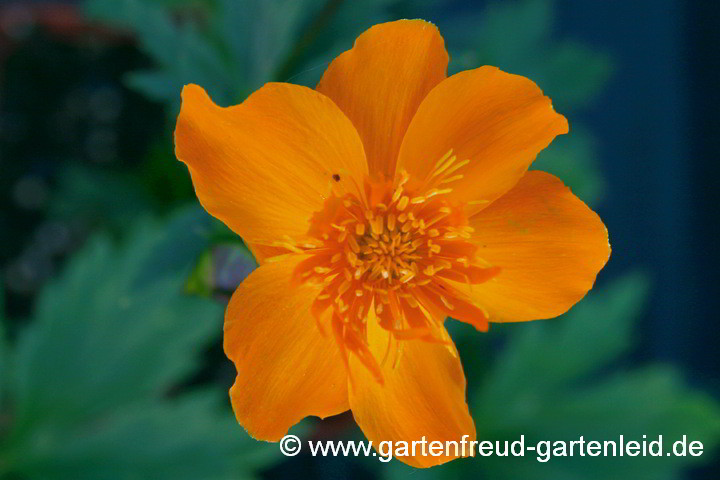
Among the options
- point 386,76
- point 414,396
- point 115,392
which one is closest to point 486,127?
point 386,76

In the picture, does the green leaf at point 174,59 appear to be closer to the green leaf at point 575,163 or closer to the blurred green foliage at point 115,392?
the blurred green foliage at point 115,392

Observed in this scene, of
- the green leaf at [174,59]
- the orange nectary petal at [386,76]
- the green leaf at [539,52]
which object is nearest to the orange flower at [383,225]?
the orange nectary petal at [386,76]

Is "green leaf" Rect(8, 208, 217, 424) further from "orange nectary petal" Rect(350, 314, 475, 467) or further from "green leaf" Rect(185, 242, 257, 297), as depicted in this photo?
"orange nectary petal" Rect(350, 314, 475, 467)

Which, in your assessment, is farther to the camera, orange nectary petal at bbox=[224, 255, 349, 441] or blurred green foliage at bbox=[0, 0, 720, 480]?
blurred green foliage at bbox=[0, 0, 720, 480]

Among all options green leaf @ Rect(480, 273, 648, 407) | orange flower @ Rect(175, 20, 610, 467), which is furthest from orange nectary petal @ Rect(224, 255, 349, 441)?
green leaf @ Rect(480, 273, 648, 407)

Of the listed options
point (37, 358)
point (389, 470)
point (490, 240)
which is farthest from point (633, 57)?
point (37, 358)
